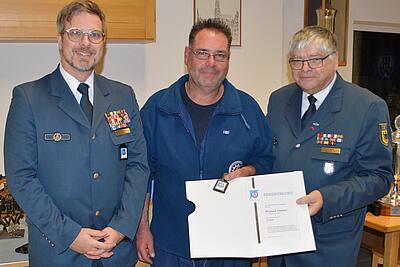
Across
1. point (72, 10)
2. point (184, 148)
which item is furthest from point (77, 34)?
point (184, 148)

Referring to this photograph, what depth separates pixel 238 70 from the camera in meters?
3.29

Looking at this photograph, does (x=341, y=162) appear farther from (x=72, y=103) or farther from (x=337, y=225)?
(x=72, y=103)

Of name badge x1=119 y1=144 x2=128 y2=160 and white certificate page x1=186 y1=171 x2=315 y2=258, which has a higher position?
name badge x1=119 y1=144 x2=128 y2=160

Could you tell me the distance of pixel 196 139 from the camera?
1834mm

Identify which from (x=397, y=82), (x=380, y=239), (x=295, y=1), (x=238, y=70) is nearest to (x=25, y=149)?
(x=238, y=70)

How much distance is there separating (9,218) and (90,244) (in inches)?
38.2

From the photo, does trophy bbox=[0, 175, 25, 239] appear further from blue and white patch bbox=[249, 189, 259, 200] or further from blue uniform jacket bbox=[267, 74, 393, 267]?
blue uniform jacket bbox=[267, 74, 393, 267]

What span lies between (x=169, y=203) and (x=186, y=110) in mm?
387

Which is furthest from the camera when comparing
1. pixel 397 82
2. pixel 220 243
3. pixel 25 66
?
pixel 397 82

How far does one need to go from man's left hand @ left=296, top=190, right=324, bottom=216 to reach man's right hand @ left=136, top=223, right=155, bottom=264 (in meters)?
0.63

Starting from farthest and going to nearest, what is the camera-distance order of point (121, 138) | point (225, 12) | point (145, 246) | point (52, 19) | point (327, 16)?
point (327, 16) < point (225, 12) < point (52, 19) < point (145, 246) < point (121, 138)

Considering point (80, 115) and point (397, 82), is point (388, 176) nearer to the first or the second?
point (80, 115)

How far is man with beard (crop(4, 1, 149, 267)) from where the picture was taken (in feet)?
5.04

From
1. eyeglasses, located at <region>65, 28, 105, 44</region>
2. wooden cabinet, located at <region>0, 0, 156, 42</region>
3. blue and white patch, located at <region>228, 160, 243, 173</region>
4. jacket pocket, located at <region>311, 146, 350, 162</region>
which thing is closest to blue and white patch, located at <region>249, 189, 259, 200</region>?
blue and white patch, located at <region>228, 160, 243, 173</region>
